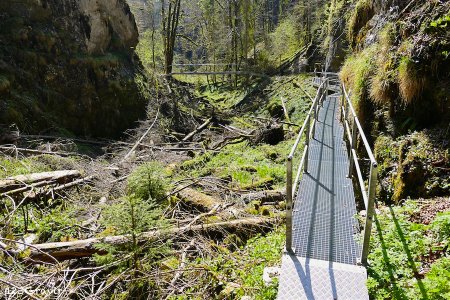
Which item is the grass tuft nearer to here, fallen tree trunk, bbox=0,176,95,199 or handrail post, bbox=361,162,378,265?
handrail post, bbox=361,162,378,265

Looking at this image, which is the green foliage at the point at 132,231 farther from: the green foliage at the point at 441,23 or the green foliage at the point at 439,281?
the green foliage at the point at 441,23

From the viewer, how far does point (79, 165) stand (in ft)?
30.6

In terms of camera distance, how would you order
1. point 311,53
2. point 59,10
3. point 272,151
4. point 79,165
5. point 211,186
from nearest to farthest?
point 211,186 < point 79,165 < point 272,151 < point 59,10 < point 311,53

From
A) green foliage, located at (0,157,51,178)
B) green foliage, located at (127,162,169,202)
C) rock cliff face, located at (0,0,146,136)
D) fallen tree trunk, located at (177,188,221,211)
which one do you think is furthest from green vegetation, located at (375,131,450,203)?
rock cliff face, located at (0,0,146,136)

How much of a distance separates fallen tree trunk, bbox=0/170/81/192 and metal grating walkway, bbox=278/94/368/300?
5.32 meters

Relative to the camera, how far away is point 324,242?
393 cm

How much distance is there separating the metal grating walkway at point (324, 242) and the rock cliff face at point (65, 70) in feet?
34.9

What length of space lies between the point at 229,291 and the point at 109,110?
44.1ft

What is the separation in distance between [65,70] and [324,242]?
14.0 meters

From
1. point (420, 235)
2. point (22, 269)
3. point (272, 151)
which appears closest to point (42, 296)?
point (22, 269)

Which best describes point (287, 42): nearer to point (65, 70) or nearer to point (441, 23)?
point (65, 70)

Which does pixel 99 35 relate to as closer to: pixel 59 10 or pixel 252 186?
pixel 59 10

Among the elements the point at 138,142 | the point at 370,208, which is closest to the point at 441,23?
the point at 370,208

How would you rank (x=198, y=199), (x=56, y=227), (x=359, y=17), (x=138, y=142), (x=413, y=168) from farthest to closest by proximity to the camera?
(x=138, y=142) < (x=359, y=17) < (x=198, y=199) < (x=56, y=227) < (x=413, y=168)
